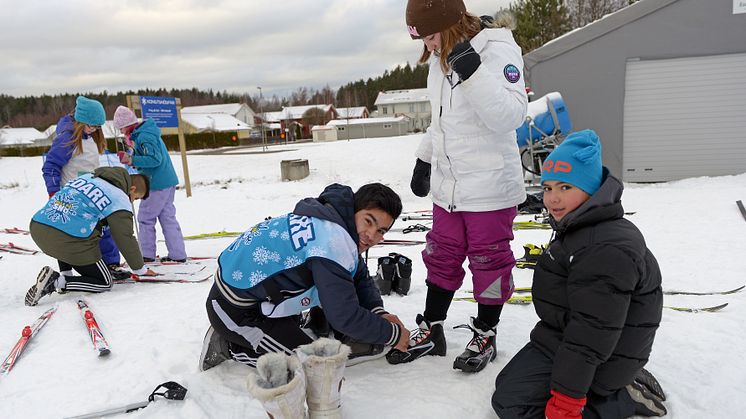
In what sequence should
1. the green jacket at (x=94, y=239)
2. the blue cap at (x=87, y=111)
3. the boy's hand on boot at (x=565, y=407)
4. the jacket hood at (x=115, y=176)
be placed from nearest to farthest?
the boy's hand on boot at (x=565, y=407) < the green jacket at (x=94, y=239) < the jacket hood at (x=115, y=176) < the blue cap at (x=87, y=111)

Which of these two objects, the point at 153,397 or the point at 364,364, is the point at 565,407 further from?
the point at 153,397

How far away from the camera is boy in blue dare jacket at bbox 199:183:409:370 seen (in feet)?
7.08

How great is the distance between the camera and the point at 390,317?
99.7 inches

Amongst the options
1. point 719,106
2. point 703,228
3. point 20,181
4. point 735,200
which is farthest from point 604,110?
point 20,181

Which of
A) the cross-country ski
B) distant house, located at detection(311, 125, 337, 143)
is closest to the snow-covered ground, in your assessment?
the cross-country ski

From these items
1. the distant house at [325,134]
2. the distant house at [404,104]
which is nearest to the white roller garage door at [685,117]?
the distant house at [325,134]

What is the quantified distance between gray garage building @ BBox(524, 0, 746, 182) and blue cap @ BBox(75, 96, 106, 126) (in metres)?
8.59

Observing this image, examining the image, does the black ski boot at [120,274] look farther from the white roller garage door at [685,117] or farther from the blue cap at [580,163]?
the white roller garage door at [685,117]

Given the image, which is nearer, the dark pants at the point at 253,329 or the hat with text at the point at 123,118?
the dark pants at the point at 253,329

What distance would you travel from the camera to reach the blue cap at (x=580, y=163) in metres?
1.94

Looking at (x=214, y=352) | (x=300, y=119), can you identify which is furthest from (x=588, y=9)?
(x=300, y=119)

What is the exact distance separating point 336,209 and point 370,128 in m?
43.0

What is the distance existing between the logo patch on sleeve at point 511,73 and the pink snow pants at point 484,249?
0.68m

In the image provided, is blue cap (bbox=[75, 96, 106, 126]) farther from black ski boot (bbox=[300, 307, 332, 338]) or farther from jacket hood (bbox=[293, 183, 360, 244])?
jacket hood (bbox=[293, 183, 360, 244])
